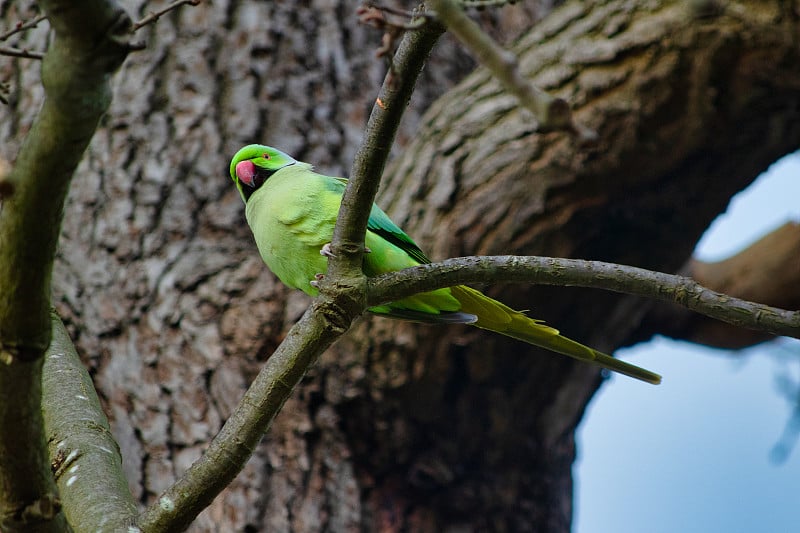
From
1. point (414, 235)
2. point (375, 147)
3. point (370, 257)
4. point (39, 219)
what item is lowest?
point (39, 219)

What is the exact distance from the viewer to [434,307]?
242cm

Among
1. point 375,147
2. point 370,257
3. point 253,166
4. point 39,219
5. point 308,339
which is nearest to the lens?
point 39,219

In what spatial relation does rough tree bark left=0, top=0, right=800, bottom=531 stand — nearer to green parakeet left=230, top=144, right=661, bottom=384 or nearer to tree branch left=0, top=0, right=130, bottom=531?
green parakeet left=230, top=144, right=661, bottom=384

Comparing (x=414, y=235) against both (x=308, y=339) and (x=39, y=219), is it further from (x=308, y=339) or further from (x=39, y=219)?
(x=39, y=219)

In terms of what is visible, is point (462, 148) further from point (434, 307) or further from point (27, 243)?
point (27, 243)

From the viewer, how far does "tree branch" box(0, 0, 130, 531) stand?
992mm

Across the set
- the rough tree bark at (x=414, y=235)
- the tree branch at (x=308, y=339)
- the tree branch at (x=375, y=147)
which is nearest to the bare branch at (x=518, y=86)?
the tree branch at (x=375, y=147)

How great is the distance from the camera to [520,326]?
2396mm

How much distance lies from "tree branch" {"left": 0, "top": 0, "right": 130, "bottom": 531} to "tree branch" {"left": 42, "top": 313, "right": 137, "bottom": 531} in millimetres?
281

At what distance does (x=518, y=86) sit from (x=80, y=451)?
51.4 inches

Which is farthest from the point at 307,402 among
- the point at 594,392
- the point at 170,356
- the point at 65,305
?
the point at 594,392

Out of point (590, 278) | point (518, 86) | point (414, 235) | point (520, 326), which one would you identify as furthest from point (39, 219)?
point (414, 235)

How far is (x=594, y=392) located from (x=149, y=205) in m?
1.98

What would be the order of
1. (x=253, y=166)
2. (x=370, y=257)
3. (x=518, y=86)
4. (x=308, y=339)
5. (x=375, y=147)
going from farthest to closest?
(x=253, y=166) → (x=370, y=257) → (x=308, y=339) → (x=375, y=147) → (x=518, y=86)
